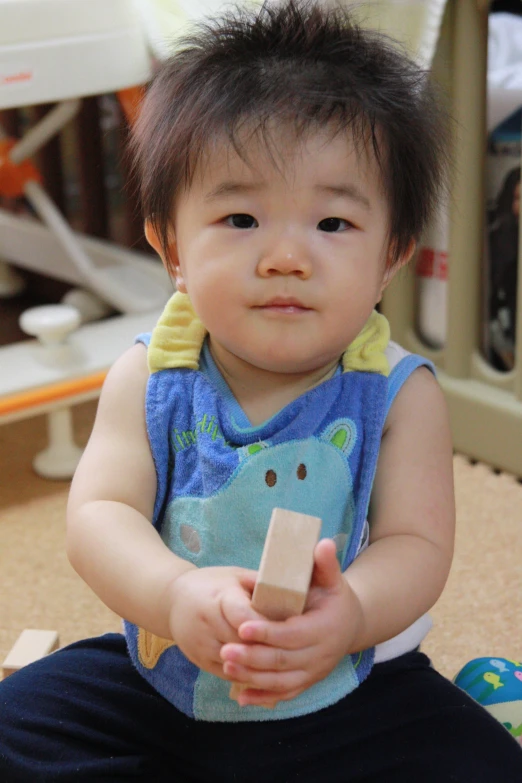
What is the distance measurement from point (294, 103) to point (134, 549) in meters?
0.29

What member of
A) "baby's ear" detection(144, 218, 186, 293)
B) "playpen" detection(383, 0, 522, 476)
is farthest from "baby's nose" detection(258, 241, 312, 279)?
"playpen" detection(383, 0, 522, 476)

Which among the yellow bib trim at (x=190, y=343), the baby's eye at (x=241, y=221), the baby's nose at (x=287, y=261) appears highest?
the baby's eye at (x=241, y=221)

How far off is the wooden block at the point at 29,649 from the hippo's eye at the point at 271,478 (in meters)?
0.32

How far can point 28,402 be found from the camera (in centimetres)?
129

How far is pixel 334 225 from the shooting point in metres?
0.66

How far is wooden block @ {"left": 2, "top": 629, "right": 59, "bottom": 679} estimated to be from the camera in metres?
0.90

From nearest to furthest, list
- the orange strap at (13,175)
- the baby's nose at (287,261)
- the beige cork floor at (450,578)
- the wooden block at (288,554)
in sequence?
the wooden block at (288,554) → the baby's nose at (287,261) → the beige cork floor at (450,578) → the orange strap at (13,175)

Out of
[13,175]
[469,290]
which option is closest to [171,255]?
[469,290]

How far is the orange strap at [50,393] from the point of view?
1.28 meters

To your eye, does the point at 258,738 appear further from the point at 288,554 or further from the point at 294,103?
the point at 294,103

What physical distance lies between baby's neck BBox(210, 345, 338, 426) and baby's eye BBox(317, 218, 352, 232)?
11cm

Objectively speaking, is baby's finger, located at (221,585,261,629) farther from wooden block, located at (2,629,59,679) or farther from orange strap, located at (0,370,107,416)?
orange strap, located at (0,370,107,416)

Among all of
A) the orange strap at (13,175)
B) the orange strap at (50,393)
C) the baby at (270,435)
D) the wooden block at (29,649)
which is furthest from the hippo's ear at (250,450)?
the orange strap at (13,175)

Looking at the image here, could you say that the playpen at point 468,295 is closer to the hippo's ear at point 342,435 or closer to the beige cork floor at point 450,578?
the beige cork floor at point 450,578
